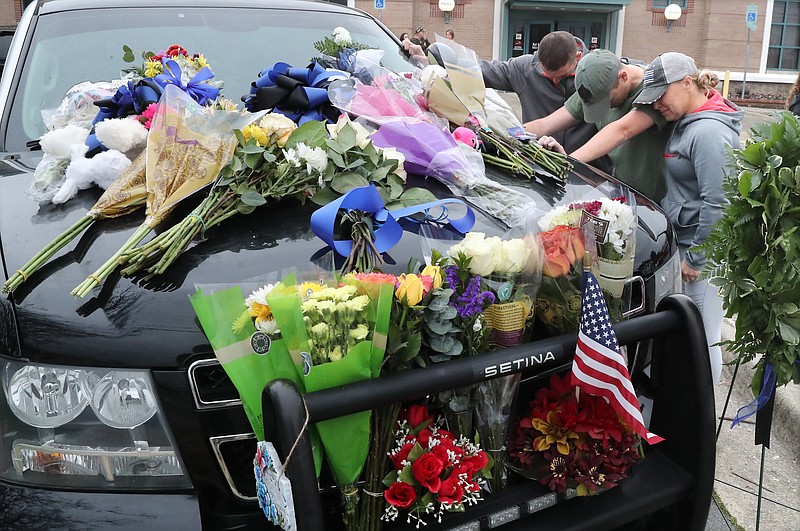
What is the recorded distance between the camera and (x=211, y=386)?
166cm

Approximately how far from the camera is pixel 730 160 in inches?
97.3

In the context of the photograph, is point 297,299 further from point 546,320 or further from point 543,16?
point 543,16

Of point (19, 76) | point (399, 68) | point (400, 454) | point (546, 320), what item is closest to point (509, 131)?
point (399, 68)

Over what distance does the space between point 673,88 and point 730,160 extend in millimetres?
1028

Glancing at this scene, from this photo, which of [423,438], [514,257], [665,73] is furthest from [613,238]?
[665,73]

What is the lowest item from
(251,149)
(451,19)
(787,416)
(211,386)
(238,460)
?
(787,416)

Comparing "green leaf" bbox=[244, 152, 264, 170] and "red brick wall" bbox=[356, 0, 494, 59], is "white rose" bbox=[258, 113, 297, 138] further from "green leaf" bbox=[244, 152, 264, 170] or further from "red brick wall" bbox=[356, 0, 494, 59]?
"red brick wall" bbox=[356, 0, 494, 59]

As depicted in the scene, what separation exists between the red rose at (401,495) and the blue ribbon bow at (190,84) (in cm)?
161

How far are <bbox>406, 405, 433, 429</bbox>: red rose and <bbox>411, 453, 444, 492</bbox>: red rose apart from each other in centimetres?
10

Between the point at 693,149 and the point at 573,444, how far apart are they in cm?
192

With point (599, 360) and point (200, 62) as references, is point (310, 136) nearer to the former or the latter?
point (200, 62)

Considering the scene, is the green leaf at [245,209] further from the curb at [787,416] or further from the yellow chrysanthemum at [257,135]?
the curb at [787,416]

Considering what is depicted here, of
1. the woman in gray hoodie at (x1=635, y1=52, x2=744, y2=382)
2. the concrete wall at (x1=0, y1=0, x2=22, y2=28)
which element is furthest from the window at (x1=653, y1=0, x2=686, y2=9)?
the woman in gray hoodie at (x1=635, y1=52, x2=744, y2=382)

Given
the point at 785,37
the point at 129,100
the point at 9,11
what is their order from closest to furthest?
the point at 129,100
the point at 9,11
the point at 785,37
